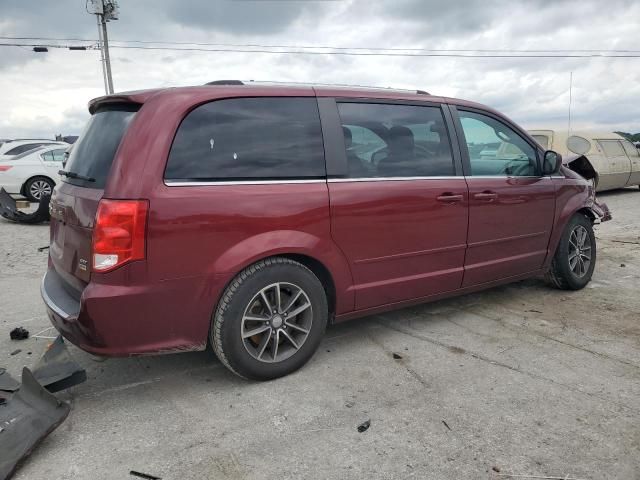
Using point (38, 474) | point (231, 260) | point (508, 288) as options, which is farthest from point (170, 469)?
point (508, 288)

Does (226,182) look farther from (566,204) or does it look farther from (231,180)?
(566,204)

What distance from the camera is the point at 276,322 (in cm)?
321

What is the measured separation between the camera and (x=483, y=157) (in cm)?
422

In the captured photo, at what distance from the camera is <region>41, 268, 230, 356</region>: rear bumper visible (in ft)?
8.98

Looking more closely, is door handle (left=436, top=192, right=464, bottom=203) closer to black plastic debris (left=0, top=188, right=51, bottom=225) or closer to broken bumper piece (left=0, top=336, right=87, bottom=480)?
broken bumper piece (left=0, top=336, right=87, bottom=480)

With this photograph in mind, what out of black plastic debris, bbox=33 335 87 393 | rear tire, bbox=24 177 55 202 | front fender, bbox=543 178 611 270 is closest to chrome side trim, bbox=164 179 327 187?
black plastic debris, bbox=33 335 87 393

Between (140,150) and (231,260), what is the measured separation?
752mm

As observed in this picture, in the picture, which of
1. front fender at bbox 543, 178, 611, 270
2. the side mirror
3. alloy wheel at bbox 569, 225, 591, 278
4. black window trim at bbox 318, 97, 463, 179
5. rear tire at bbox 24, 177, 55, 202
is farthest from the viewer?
rear tire at bbox 24, 177, 55, 202

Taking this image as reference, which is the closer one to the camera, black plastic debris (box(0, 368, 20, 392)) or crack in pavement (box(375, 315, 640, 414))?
black plastic debris (box(0, 368, 20, 392))

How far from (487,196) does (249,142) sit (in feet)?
6.49

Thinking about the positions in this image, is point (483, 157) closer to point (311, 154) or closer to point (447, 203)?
point (447, 203)

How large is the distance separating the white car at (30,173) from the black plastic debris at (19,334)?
31.3 feet

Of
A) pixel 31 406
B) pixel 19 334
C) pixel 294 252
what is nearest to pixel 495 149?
pixel 294 252

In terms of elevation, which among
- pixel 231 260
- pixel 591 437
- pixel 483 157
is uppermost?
pixel 483 157
